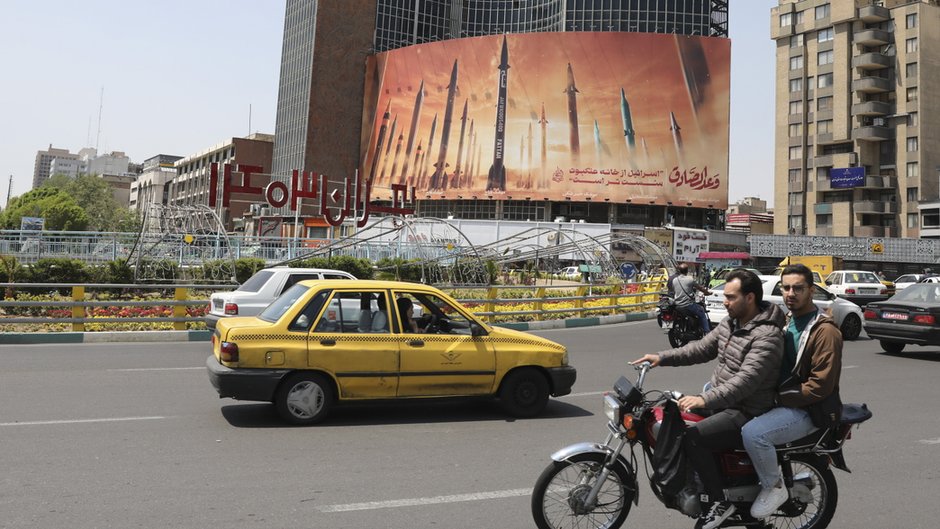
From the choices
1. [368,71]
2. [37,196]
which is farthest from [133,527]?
[37,196]

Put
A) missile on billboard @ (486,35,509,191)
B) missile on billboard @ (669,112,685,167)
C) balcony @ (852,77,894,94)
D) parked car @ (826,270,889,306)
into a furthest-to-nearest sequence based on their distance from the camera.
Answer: missile on billboard @ (486,35,509,191) < missile on billboard @ (669,112,685,167) < balcony @ (852,77,894,94) < parked car @ (826,270,889,306)

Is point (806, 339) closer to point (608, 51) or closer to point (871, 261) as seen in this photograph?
point (871, 261)

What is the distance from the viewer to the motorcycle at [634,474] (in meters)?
4.06

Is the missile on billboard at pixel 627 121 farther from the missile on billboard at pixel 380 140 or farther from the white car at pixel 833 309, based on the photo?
the white car at pixel 833 309

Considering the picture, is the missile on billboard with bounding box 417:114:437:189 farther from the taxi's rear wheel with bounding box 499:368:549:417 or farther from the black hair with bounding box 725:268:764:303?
the black hair with bounding box 725:268:764:303

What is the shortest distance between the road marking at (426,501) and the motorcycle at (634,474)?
1021 millimetres

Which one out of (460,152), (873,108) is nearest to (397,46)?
(460,152)

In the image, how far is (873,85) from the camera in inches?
2768

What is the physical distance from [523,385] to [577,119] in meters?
71.0

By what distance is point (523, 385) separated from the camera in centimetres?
792

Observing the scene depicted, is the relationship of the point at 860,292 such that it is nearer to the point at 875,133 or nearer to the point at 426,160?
the point at 875,133

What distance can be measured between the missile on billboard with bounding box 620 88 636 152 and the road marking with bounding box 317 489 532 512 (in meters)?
73.4

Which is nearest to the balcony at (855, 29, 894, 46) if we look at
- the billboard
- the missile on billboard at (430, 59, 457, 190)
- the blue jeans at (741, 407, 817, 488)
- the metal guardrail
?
the billboard

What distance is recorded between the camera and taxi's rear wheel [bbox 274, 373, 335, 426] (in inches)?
281
